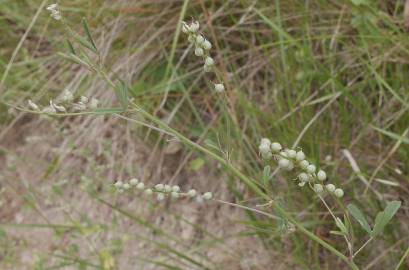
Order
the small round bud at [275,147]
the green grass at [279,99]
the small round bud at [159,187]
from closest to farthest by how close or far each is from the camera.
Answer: the small round bud at [275,147], the small round bud at [159,187], the green grass at [279,99]

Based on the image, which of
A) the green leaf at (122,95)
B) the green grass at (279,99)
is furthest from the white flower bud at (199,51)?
the green grass at (279,99)

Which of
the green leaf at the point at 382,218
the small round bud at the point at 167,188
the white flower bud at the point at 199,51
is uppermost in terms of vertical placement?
the white flower bud at the point at 199,51

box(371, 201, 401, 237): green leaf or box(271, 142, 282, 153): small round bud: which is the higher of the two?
box(271, 142, 282, 153): small round bud

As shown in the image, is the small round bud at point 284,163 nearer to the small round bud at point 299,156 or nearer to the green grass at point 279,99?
the small round bud at point 299,156

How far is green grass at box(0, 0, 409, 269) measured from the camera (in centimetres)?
148

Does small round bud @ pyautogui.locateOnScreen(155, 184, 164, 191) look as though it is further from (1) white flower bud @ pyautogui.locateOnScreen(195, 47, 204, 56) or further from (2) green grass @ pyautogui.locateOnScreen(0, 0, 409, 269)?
(2) green grass @ pyautogui.locateOnScreen(0, 0, 409, 269)

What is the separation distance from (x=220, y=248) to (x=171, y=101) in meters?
0.48

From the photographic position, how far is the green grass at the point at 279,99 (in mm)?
1482

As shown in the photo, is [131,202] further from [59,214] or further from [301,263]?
[301,263]

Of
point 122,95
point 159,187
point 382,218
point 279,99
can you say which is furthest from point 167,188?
point 279,99

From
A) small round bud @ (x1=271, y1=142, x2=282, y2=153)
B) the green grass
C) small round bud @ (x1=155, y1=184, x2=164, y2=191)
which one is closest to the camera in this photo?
small round bud @ (x1=271, y1=142, x2=282, y2=153)

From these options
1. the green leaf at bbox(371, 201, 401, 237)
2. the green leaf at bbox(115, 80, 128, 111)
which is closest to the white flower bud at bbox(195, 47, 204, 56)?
the green leaf at bbox(115, 80, 128, 111)

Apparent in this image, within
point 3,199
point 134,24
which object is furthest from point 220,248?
point 3,199

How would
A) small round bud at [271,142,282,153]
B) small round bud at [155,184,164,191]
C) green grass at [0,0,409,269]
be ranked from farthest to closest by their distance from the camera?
green grass at [0,0,409,269], small round bud at [155,184,164,191], small round bud at [271,142,282,153]
